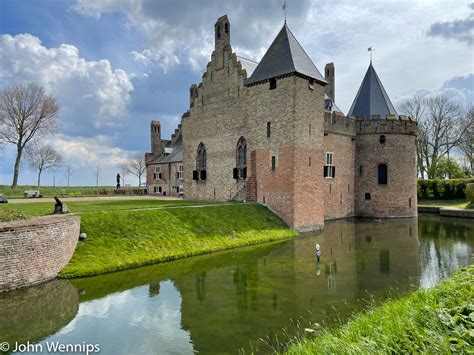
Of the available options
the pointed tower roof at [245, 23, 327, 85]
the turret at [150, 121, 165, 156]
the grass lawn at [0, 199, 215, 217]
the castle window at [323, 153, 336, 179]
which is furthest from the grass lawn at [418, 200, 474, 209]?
the turret at [150, 121, 165, 156]

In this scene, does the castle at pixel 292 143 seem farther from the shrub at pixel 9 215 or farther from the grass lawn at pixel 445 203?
the shrub at pixel 9 215

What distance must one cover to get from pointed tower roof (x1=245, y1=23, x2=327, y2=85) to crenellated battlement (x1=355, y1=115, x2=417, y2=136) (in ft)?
29.1

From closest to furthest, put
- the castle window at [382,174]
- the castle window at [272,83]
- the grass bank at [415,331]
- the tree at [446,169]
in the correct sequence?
the grass bank at [415,331], the castle window at [272,83], the castle window at [382,174], the tree at [446,169]

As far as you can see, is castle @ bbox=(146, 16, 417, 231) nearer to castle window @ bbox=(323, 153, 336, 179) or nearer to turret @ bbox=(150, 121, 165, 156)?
castle window @ bbox=(323, 153, 336, 179)

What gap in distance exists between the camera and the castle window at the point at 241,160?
24.3 metres

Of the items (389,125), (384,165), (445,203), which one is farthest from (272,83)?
(445,203)

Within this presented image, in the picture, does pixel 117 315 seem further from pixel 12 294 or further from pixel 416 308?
pixel 416 308

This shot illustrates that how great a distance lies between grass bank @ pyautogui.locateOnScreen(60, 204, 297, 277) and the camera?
12.2 m

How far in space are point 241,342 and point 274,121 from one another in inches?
635

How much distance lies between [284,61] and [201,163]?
10857mm

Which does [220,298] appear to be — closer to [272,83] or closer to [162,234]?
[162,234]

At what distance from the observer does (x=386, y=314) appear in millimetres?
6148

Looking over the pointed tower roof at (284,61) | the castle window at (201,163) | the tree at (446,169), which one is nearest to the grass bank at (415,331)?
the pointed tower roof at (284,61)

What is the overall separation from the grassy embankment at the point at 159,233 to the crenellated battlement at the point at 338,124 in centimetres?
978
